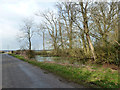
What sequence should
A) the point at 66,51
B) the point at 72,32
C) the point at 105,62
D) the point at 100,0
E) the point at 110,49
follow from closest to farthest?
the point at 110,49 < the point at 105,62 < the point at 100,0 < the point at 72,32 < the point at 66,51

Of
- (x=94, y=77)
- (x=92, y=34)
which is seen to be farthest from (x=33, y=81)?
(x=92, y=34)

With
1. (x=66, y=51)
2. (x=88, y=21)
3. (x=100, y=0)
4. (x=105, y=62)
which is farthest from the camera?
(x=66, y=51)

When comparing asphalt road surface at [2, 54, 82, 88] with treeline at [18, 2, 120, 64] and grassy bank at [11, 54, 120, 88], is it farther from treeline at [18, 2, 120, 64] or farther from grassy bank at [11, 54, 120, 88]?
treeline at [18, 2, 120, 64]

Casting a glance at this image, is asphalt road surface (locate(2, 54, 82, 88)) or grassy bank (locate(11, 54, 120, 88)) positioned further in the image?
grassy bank (locate(11, 54, 120, 88))

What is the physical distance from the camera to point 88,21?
14789mm

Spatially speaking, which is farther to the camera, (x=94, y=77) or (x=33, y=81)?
(x=94, y=77)

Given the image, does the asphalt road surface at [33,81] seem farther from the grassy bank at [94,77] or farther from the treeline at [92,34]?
the treeline at [92,34]

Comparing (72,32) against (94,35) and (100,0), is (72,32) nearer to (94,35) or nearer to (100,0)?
(94,35)

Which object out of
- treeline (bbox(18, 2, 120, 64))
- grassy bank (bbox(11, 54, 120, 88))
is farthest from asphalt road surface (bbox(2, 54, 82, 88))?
treeline (bbox(18, 2, 120, 64))

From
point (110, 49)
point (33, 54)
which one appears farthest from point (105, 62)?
point (33, 54)

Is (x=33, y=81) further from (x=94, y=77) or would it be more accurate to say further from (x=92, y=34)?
(x=92, y=34)

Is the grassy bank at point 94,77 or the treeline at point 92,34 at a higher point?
the treeline at point 92,34

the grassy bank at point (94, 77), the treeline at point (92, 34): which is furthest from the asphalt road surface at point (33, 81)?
the treeline at point (92, 34)

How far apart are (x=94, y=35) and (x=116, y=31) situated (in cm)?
391
